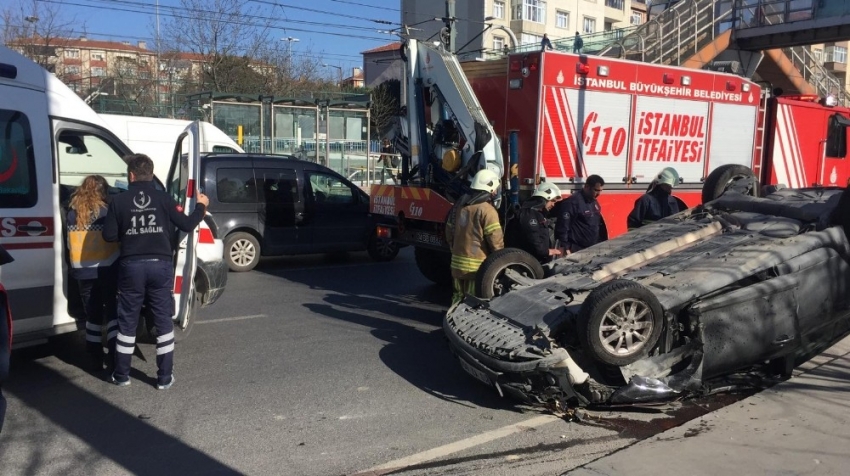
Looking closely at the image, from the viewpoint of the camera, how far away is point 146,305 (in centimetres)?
567

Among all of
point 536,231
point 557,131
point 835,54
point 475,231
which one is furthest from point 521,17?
point 475,231

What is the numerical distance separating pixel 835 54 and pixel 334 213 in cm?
5372

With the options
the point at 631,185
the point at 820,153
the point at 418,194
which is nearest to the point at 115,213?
the point at 418,194

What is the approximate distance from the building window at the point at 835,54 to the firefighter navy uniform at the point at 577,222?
53.3 metres

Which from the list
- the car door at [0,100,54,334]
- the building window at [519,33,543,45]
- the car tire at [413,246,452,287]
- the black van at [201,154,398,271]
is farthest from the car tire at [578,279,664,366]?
the building window at [519,33,543,45]

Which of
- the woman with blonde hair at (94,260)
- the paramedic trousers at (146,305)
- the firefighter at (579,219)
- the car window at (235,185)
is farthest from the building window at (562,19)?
the paramedic trousers at (146,305)

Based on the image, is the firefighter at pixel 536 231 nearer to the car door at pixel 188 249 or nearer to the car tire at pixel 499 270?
the car tire at pixel 499 270

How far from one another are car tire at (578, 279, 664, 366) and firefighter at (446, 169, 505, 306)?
1654mm

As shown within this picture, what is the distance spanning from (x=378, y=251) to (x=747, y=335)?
757cm

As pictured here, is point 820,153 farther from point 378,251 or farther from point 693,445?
point 693,445

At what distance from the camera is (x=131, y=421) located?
16.4 ft

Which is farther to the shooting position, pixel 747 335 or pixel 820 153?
pixel 820 153

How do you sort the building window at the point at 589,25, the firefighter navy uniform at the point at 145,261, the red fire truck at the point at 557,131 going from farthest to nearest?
the building window at the point at 589,25, the red fire truck at the point at 557,131, the firefighter navy uniform at the point at 145,261

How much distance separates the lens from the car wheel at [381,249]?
12177mm
